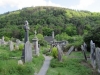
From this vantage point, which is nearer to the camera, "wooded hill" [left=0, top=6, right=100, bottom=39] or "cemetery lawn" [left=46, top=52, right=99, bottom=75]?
"cemetery lawn" [left=46, top=52, right=99, bottom=75]

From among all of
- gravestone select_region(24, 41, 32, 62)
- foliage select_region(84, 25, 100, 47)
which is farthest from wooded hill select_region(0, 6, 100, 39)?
gravestone select_region(24, 41, 32, 62)

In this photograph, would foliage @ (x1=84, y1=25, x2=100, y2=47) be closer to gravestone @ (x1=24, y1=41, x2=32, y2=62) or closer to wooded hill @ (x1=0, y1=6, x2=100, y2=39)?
gravestone @ (x1=24, y1=41, x2=32, y2=62)

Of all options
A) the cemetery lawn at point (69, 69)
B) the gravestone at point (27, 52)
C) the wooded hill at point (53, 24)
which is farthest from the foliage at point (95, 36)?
the wooded hill at point (53, 24)

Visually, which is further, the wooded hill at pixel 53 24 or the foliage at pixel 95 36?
the wooded hill at pixel 53 24

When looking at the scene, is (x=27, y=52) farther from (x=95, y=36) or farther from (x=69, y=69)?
(x=95, y=36)

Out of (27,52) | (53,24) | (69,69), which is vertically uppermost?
(27,52)

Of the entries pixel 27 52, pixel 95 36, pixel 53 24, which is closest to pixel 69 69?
pixel 27 52

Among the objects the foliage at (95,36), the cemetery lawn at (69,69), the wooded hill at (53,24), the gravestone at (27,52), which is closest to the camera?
the cemetery lawn at (69,69)

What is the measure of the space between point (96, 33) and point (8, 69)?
1667cm

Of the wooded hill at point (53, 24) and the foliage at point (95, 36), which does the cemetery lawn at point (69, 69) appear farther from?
the wooded hill at point (53, 24)

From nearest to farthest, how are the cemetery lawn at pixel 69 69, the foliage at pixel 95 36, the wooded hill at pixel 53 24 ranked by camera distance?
the cemetery lawn at pixel 69 69 < the foliage at pixel 95 36 < the wooded hill at pixel 53 24

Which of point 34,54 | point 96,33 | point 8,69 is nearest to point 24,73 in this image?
point 8,69

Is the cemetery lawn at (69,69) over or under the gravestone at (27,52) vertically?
under

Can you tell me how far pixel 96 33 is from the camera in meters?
26.3
